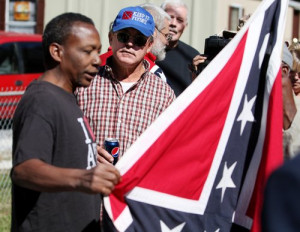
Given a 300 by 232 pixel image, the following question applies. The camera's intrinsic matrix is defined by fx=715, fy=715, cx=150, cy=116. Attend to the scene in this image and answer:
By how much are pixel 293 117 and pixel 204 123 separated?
0.95m

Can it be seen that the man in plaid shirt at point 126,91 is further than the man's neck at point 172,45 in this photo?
No

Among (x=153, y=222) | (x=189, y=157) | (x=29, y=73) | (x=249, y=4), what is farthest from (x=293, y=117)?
(x=249, y=4)

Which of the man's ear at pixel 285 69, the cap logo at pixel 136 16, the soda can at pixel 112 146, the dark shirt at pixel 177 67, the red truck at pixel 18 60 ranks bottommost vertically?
the red truck at pixel 18 60

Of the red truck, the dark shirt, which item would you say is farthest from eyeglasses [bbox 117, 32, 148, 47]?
the red truck

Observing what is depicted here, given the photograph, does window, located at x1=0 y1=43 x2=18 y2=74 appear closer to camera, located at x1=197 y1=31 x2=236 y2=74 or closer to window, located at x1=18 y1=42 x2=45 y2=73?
window, located at x1=18 y1=42 x2=45 y2=73

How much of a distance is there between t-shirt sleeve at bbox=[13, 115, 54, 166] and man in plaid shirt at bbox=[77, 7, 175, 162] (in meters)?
1.09

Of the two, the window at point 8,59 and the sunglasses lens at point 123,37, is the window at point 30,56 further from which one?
the sunglasses lens at point 123,37

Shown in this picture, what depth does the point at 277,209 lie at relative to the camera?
1.42m

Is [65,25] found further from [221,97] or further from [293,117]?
[293,117]

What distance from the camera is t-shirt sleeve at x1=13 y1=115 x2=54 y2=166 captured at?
2.74 metres

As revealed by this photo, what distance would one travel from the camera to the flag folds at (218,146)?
10.7ft

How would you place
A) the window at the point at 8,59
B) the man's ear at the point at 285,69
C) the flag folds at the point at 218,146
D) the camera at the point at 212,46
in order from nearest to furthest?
the flag folds at the point at 218,146
the man's ear at the point at 285,69
the camera at the point at 212,46
the window at the point at 8,59

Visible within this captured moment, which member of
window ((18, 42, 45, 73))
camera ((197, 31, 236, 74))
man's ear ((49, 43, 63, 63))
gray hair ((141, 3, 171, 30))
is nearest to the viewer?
man's ear ((49, 43, 63, 63))

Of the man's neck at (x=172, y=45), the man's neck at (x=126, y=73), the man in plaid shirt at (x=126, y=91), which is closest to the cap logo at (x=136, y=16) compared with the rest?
the man in plaid shirt at (x=126, y=91)
